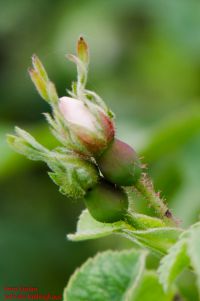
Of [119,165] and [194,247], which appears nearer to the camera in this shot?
[194,247]

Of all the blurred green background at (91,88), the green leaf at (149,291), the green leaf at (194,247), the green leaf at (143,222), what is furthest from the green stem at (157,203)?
the blurred green background at (91,88)

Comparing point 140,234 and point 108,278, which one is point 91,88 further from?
point 140,234

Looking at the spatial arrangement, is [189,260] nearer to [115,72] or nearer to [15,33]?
[115,72]

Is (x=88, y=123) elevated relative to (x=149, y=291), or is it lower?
elevated

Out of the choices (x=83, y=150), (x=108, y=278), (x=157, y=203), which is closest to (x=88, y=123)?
(x=83, y=150)

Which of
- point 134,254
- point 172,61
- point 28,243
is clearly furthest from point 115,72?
point 134,254

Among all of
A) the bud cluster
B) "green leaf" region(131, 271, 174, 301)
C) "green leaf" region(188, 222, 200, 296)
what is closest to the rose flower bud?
the bud cluster

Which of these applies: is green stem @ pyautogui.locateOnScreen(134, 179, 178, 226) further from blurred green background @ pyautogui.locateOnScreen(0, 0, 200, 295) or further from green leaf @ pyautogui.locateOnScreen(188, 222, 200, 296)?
blurred green background @ pyautogui.locateOnScreen(0, 0, 200, 295)
